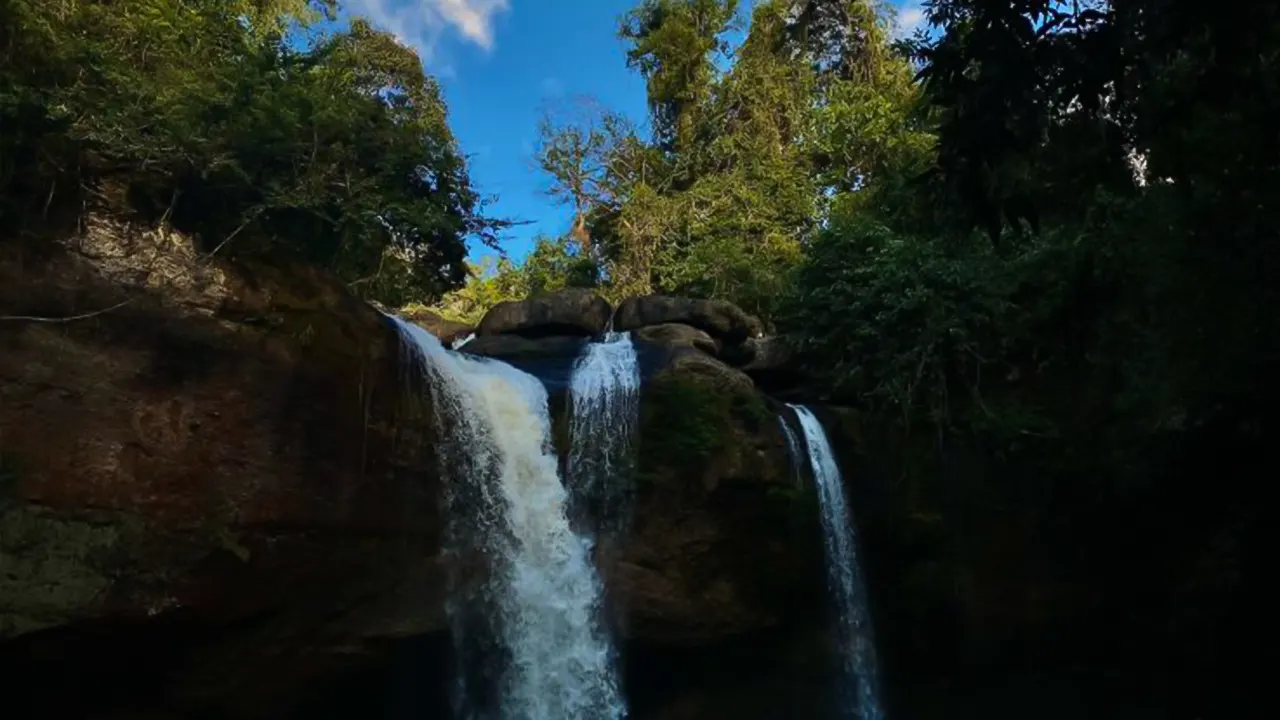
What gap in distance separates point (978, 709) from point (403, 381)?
8968mm

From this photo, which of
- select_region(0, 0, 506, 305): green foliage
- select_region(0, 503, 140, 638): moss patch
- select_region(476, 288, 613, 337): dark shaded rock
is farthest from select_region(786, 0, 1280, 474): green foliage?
select_region(0, 503, 140, 638): moss patch

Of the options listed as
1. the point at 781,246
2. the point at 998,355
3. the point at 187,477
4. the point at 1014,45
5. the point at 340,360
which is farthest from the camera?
the point at 781,246

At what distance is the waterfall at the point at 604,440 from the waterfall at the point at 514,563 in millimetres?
315

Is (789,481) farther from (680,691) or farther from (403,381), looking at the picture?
(403,381)

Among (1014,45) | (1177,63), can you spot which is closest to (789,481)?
(1177,63)

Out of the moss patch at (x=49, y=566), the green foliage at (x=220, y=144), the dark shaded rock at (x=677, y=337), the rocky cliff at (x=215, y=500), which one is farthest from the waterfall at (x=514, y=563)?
the moss patch at (x=49, y=566)

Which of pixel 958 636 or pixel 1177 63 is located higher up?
pixel 1177 63

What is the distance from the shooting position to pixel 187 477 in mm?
9070

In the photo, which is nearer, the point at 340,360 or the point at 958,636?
the point at 340,360

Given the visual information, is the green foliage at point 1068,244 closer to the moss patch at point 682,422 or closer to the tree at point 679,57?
the moss patch at point 682,422

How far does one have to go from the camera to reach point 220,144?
9.66m

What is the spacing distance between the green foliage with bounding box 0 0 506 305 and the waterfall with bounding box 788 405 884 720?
17.6 ft

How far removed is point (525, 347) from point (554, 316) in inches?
38.3

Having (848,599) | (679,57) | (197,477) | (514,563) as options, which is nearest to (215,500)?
(197,477)
